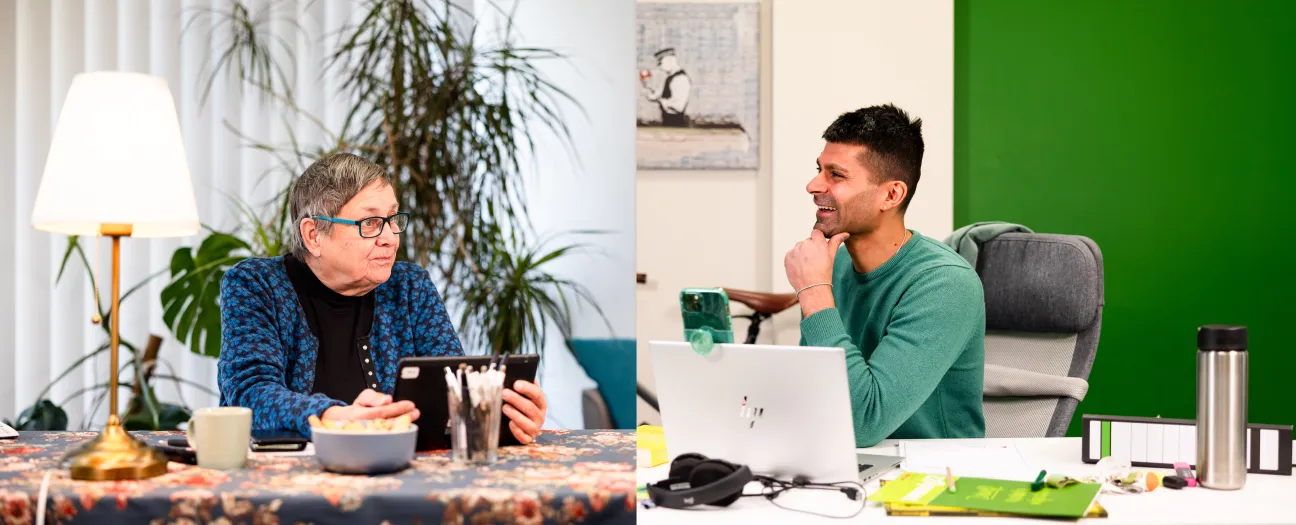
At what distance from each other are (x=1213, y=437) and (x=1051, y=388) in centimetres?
64

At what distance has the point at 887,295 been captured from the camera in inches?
72.7

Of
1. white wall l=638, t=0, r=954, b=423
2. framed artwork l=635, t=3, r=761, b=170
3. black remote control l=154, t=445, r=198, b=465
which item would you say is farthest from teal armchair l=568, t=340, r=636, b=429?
black remote control l=154, t=445, r=198, b=465

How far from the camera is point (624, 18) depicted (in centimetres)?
338

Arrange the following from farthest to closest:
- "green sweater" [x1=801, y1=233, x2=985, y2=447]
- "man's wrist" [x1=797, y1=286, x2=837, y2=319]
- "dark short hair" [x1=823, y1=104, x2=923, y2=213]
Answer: "dark short hair" [x1=823, y1=104, x2=923, y2=213] < "man's wrist" [x1=797, y1=286, x2=837, y2=319] < "green sweater" [x1=801, y1=233, x2=985, y2=447]

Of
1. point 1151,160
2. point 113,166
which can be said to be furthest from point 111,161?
point 1151,160

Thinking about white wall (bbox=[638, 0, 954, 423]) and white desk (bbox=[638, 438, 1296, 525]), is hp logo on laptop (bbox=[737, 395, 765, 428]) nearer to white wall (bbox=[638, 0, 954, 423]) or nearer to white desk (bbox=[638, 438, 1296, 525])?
white desk (bbox=[638, 438, 1296, 525])

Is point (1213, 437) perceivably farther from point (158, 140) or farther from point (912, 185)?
point (158, 140)

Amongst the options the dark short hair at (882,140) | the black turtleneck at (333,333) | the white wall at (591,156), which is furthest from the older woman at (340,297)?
the white wall at (591,156)

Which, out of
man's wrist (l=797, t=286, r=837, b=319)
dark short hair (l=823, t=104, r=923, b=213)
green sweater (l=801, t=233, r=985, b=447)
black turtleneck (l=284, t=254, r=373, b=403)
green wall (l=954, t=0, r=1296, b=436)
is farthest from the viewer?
green wall (l=954, t=0, r=1296, b=436)

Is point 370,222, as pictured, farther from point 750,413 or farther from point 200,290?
point 200,290

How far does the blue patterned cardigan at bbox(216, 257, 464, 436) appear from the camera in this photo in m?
1.55

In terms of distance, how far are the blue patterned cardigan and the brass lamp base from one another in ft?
0.94

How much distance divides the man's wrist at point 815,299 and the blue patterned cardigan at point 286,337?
699 millimetres

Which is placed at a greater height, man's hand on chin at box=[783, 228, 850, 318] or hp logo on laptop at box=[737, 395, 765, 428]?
man's hand on chin at box=[783, 228, 850, 318]
